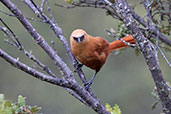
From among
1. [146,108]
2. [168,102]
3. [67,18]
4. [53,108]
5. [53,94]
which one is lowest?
[168,102]

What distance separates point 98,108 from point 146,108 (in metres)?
13.7

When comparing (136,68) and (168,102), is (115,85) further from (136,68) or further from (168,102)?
(168,102)

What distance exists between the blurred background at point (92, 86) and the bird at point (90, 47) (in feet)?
35.8

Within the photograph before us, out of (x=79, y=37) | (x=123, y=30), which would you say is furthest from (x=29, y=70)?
(x=79, y=37)

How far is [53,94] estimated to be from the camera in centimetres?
1773

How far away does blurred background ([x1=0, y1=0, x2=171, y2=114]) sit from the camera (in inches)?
640

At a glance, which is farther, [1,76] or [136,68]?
[1,76]

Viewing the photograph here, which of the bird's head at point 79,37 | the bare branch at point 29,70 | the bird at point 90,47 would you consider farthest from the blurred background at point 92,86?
the bare branch at point 29,70

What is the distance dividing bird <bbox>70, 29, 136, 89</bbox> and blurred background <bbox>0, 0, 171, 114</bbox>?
430 inches

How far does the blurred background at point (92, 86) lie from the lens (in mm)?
16250

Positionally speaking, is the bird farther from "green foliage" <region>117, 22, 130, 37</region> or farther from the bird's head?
"green foliage" <region>117, 22, 130, 37</region>

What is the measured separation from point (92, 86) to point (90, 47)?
11.9 metres

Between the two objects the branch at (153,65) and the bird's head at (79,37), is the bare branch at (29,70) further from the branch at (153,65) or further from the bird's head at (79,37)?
the bird's head at (79,37)

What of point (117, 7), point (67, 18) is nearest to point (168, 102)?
point (117, 7)
